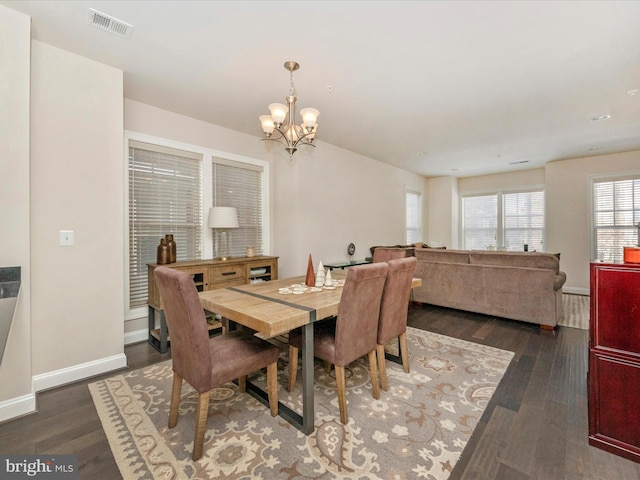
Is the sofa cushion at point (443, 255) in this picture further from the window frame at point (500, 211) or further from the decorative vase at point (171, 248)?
the decorative vase at point (171, 248)

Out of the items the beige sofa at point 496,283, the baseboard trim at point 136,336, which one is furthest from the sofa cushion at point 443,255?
the baseboard trim at point 136,336

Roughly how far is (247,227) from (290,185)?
909 mm

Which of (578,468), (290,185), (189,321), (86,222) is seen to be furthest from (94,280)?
(578,468)

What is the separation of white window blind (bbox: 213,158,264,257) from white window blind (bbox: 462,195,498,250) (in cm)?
583

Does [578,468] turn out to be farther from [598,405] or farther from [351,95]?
[351,95]

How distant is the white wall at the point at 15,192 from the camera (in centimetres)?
193

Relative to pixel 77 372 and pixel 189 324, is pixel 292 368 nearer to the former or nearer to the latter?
pixel 189 324

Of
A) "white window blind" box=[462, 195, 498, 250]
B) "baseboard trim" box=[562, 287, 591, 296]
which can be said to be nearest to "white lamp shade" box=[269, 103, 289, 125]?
"baseboard trim" box=[562, 287, 591, 296]

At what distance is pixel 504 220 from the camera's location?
23.2 ft

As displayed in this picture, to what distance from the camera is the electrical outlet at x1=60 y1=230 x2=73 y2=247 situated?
2.33m

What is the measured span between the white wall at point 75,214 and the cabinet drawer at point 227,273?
0.88m

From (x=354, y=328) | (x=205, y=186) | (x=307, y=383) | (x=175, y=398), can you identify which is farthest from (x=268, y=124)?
(x=175, y=398)

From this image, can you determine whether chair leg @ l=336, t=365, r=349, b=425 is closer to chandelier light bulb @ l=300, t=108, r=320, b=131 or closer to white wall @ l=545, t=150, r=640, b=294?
chandelier light bulb @ l=300, t=108, r=320, b=131

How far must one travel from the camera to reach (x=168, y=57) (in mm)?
2398
